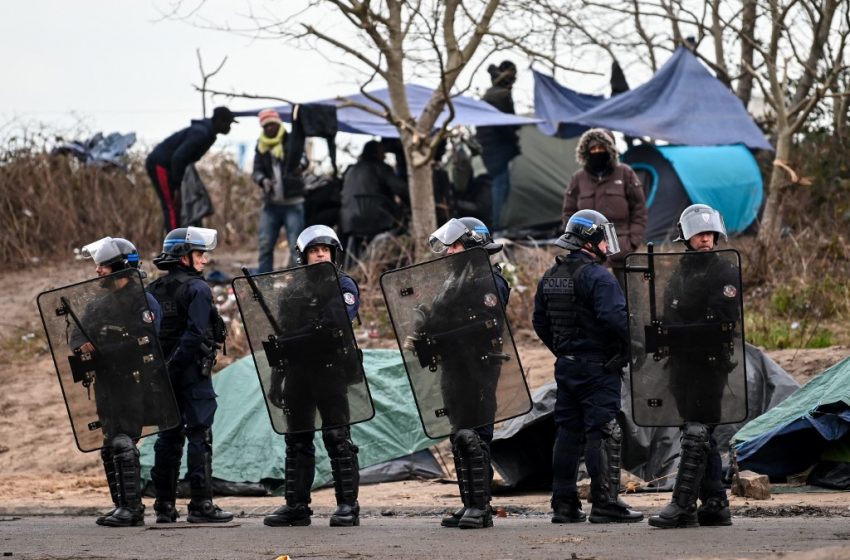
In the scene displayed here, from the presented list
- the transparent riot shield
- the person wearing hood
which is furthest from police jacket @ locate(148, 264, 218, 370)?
the person wearing hood

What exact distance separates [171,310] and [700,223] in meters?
3.51

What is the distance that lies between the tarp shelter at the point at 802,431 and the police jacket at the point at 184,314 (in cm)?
382

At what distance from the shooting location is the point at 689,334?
9.16 m

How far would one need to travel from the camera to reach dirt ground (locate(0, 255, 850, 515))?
11578mm

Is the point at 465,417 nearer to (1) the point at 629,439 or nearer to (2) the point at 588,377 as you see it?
(2) the point at 588,377

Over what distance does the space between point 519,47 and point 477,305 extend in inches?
354

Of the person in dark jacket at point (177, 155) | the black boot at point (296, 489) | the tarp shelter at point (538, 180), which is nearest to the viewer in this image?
the black boot at point (296, 489)

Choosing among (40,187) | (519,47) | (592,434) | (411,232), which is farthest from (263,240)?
(592,434)

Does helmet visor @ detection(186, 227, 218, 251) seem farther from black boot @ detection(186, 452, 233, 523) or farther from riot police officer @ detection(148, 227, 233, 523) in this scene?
black boot @ detection(186, 452, 233, 523)

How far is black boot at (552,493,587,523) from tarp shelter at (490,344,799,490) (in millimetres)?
2191

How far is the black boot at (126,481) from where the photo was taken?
10312 mm

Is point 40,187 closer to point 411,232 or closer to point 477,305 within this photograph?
point 411,232

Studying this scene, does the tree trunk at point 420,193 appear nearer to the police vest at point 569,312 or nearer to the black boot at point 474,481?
the police vest at point 569,312

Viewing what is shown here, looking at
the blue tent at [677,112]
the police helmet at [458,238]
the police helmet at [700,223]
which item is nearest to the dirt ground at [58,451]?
the police helmet at [700,223]
